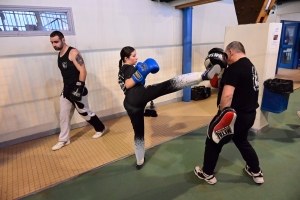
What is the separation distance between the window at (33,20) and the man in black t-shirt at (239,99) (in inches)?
100

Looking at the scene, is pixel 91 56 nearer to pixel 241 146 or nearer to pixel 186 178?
pixel 186 178

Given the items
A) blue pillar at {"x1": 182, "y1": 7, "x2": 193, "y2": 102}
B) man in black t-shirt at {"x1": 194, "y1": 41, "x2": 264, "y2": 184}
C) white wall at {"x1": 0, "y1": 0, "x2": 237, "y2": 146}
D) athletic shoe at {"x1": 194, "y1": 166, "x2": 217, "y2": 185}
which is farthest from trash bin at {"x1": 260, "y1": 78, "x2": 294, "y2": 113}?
white wall at {"x1": 0, "y1": 0, "x2": 237, "y2": 146}

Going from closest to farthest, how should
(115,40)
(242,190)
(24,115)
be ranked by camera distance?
(242,190) < (24,115) < (115,40)

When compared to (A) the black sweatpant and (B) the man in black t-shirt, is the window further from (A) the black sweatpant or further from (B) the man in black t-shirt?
(A) the black sweatpant

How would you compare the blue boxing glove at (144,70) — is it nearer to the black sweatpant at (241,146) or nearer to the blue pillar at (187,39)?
the black sweatpant at (241,146)

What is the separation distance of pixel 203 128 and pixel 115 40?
2.21m

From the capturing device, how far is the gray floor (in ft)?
6.58

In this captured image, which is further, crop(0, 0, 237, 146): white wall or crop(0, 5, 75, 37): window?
crop(0, 0, 237, 146): white wall

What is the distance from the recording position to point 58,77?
3.31 metres

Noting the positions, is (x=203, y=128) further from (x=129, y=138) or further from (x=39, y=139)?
(x=39, y=139)

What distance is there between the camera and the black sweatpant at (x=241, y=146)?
191 cm

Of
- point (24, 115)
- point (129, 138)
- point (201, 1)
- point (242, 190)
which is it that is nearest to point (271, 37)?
point (201, 1)

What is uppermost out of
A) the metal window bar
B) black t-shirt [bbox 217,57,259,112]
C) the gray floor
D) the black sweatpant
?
the metal window bar

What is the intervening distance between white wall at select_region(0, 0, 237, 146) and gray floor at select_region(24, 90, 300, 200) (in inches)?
59.0
